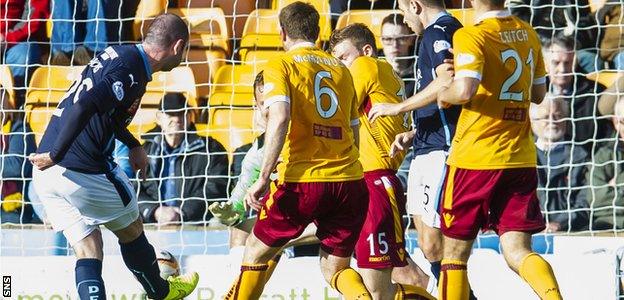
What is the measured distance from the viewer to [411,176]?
7.30 m

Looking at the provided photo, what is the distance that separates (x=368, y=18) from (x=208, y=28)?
163 cm

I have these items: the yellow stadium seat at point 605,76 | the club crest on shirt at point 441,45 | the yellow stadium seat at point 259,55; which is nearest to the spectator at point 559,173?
the yellow stadium seat at point 605,76

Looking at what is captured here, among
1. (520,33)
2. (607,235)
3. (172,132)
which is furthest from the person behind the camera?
(172,132)

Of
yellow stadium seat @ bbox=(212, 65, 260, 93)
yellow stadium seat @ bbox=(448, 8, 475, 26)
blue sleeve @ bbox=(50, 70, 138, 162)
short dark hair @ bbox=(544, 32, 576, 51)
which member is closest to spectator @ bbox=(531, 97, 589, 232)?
short dark hair @ bbox=(544, 32, 576, 51)

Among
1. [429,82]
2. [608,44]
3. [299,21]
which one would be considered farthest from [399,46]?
[299,21]

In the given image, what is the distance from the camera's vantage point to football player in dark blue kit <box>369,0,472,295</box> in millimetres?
6793

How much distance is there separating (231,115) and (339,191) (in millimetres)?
4545

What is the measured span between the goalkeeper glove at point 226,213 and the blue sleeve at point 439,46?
177 centimetres

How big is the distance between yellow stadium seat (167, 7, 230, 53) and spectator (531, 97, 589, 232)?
3145 mm

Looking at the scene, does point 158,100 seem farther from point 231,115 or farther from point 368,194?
point 368,194

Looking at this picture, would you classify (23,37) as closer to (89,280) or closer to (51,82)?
(51,82)

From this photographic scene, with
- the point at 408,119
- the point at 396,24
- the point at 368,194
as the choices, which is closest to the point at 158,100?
A: the point at 396,24

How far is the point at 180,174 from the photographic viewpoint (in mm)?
10625

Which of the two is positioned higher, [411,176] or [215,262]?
[411,176]
